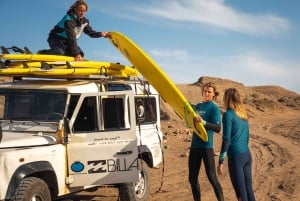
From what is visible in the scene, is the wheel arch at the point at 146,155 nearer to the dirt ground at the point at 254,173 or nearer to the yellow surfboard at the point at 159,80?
the dirt ground at the point at 254,173

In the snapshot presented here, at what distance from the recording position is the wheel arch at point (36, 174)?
551 cm

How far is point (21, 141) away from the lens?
5945 millimetres

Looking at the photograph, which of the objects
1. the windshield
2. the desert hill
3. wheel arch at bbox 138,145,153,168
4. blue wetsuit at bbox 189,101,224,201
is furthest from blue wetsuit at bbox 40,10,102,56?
the desert hill

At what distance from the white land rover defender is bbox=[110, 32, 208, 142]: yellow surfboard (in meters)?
0.52

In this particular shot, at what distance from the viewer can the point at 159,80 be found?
7.18 m

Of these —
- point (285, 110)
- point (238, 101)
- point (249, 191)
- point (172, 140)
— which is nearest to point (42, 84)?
point (238, 101)

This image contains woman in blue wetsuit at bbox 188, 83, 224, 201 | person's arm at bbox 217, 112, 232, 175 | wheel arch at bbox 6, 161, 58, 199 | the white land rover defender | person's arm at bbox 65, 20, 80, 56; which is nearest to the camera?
wheel arch at bbox 6, 161, 58, 199

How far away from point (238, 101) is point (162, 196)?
3.61 m

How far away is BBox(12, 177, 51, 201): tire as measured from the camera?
5539 mm

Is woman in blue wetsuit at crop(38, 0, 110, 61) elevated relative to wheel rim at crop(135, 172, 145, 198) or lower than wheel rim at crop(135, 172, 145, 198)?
elevated

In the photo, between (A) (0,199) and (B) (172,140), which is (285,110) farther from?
(A) (0,199)

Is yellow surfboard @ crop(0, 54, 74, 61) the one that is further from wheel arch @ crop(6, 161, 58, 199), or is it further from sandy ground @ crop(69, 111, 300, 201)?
sandy ground @ crop(69, 111, 300, 201)

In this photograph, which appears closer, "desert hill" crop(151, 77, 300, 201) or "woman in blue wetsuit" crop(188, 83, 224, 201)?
"woman in blue wetsuit" crop(188, 83, 224, 201)

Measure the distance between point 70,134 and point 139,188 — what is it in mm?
1996
